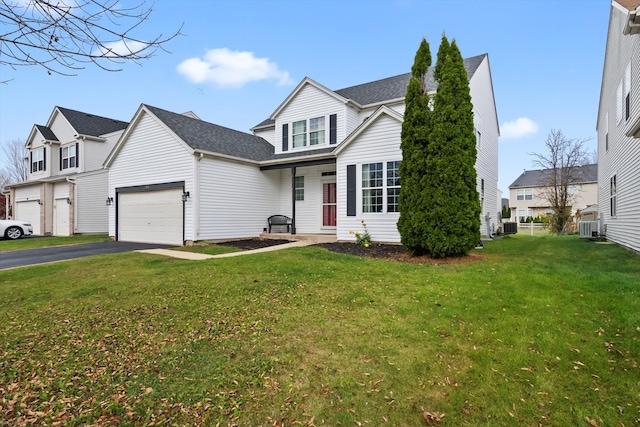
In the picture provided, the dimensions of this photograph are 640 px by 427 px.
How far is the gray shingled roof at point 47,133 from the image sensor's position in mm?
23844

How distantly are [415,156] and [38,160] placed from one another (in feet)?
93.9

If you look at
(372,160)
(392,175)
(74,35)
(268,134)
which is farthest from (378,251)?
(268,134)

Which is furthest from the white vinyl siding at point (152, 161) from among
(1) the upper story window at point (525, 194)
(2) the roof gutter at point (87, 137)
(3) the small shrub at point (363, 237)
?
(1) the upper story window at point (525, 194)

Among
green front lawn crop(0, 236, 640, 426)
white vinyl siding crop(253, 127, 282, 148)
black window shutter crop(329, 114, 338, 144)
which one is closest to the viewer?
green front lawn crop(0, 236, 640, 426)

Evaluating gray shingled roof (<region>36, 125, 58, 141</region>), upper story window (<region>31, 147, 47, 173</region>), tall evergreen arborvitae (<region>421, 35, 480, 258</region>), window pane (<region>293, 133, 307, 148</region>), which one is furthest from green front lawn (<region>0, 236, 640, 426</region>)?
upper story window (<region>31, 147, 47, 173</region>)

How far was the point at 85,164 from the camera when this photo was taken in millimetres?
22719

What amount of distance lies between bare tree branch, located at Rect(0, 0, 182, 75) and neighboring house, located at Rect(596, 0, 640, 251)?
7.24m

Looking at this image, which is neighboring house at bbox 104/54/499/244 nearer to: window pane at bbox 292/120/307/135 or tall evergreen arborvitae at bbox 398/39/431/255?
window pane at bbox 292/120/307/135

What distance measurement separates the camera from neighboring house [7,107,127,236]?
20031mm

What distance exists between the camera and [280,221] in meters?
15.9

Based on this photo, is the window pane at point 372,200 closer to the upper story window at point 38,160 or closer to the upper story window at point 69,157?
the upper story window at point 69,157

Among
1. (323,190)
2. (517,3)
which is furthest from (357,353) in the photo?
(517,3)

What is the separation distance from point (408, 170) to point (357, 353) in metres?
6.84

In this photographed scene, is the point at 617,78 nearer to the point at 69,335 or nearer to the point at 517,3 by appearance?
the point at 517,3
